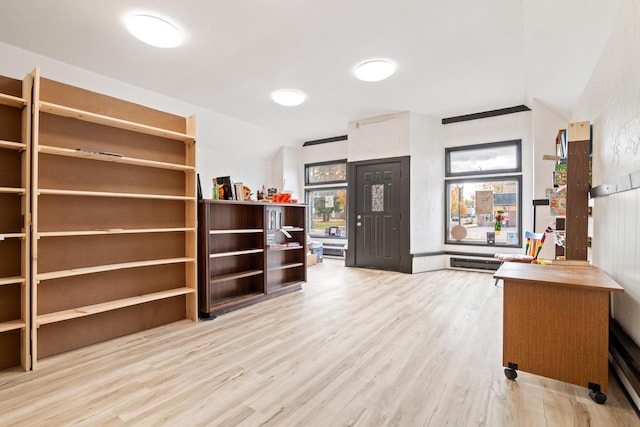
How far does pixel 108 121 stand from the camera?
261 cm

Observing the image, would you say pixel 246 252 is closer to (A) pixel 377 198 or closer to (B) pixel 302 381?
(B) pixel 302 381

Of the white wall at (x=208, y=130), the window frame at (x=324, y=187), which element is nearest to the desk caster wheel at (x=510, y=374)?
the white wall at (x=208, y=130)

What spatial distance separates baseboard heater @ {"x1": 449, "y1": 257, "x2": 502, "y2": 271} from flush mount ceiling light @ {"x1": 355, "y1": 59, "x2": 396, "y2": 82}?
12.5 ft

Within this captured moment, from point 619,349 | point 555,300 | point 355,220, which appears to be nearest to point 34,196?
point 555,300

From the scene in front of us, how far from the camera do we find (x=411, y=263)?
18.6 ft

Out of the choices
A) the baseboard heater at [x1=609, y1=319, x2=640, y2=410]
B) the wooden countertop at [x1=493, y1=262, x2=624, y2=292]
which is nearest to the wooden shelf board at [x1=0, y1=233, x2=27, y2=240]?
the wooden countertop at [x1=493, y1=262, x2=624, y2=292]

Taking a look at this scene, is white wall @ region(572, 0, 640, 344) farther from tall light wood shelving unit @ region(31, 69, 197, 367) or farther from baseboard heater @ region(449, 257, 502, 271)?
tall light wood shelving unit @ region(31, 69, 197, 367)

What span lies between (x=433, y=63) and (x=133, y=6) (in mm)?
3370

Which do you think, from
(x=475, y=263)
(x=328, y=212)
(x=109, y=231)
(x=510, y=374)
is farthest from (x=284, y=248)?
(x=475, y=263)

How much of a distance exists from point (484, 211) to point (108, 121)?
5953 millimetres

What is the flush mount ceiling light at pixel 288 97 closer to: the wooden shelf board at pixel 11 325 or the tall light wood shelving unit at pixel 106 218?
the tall light wood shelving unit at pixel 106 218

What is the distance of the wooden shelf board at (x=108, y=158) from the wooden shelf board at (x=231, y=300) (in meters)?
1.53

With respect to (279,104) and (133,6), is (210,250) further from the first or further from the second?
(279,104)

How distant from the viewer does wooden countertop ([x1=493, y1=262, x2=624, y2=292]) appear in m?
1.82
